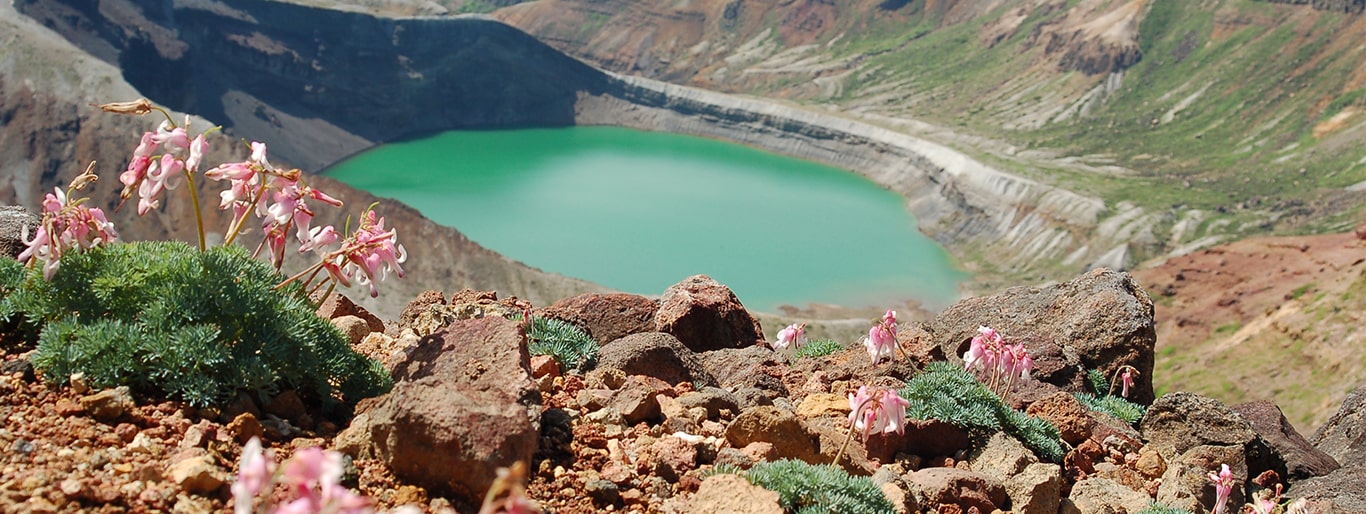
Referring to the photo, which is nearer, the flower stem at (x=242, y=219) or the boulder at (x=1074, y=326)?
the flower stem at (x=242, y=219)

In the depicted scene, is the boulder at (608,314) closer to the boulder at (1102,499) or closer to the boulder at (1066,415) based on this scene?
the boulder at (1066,415)

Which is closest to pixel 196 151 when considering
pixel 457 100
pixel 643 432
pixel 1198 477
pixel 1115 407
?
pixel 643 432

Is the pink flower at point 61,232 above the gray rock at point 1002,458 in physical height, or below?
above

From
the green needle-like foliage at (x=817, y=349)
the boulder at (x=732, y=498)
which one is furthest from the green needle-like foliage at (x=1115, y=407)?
the boulder at (x=732, y=498)

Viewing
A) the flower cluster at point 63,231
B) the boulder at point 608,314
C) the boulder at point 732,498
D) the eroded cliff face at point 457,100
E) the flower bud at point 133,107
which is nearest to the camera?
the boulder at point 732,498

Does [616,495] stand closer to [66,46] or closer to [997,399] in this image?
[997,399]

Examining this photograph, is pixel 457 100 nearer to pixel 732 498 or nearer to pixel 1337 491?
pixel 1337 491

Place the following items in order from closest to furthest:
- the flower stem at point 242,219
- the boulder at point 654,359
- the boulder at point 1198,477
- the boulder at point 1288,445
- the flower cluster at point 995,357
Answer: the flower stem at point 242,219, the boulder at point 654,359, the boulder at point 1198,477, the flower cluster at point 995,357, the boulder at point 1288,445
